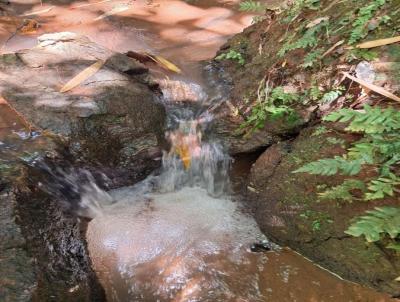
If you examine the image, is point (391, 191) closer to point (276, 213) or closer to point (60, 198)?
point (276, 213)

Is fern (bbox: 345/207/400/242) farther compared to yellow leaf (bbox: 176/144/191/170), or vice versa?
yellow leaf (bbox: 176/144/191/170)

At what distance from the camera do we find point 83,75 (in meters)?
4.63

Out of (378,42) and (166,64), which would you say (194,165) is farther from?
(378,42)

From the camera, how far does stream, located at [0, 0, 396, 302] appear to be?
3.15 meters

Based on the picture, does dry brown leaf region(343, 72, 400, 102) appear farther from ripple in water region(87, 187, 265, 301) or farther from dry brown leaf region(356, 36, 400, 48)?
ripple in water region(87, 187, 265, 301)

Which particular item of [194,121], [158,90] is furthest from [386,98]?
[158,90]

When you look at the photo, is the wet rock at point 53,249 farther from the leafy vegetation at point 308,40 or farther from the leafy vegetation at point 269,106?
the leafy vegetation at point 308,40

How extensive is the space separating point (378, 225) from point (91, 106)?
2982 millimetres

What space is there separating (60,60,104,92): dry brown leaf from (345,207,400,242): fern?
10.8 ft

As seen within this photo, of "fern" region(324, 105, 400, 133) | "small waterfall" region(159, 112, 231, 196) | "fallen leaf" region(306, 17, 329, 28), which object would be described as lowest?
"small waterfall" region(159, 112, 231, 196)

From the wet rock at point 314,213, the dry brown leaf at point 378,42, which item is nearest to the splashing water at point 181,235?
the wet rock at point 314,213

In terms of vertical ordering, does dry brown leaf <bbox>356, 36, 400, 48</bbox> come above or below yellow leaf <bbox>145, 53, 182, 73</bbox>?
above

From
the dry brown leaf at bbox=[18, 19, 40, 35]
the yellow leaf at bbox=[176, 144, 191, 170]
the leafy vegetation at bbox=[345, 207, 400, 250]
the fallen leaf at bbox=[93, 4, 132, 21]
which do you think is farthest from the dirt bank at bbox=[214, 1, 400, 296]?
the dry brown leaf at bbox=[18, 19, 40, 35]

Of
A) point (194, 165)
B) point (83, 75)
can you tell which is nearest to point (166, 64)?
point (83, 75)
